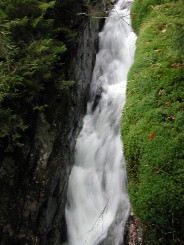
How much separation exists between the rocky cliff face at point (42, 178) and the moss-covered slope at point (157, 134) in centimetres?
182

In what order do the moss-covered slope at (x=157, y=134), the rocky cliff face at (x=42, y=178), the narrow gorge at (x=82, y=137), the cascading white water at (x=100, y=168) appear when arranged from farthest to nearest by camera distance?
the cascading white water at (x=100, y=168)
the rocky cliff face at (x=42, y=178)
the narrow gorge at (x=82, y=137)
the moss-covered slope at (x=157, y=134)

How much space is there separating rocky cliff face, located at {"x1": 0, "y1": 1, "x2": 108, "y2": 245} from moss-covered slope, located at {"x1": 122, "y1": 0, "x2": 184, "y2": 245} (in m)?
1.82

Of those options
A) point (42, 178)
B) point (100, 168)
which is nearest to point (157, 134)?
point (42, 178)

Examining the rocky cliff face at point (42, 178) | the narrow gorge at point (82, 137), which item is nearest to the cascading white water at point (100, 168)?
the narrow gorge at point (82, 137)

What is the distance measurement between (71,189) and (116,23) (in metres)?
7.59

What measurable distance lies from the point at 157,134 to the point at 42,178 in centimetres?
264

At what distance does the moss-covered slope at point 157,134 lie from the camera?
454 cm

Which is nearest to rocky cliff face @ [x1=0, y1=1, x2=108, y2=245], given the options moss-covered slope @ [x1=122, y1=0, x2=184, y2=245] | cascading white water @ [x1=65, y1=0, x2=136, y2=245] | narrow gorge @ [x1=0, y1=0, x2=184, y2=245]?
narrow gorge @ [x1=0, y1=0, x2=184, y2=245]

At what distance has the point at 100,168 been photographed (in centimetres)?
809

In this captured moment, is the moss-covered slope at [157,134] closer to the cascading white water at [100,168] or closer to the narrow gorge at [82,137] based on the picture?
the narrow gorge at [82,137]

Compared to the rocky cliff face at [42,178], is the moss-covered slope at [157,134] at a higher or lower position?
higher

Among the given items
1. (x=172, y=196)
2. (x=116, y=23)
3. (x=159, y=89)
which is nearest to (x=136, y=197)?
(x=172, y=196)

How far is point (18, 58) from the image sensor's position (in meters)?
6.20

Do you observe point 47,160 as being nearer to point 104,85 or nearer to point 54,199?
point 54,199
